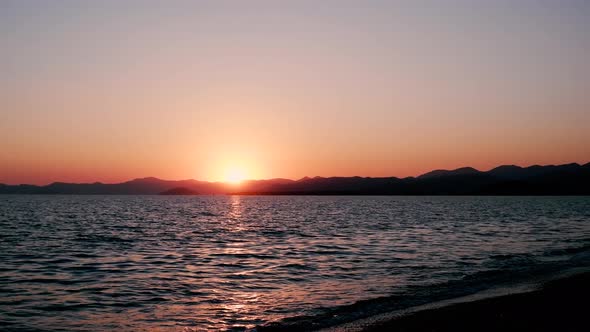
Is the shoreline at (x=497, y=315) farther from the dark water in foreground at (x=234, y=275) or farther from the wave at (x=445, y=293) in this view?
the dark water in foreground at (x=234, y=275)

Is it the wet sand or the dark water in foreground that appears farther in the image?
the dark water in foreground

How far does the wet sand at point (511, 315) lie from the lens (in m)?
14.2

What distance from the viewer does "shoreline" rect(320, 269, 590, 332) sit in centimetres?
1423

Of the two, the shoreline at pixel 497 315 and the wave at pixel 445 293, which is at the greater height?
the shoreline at pixel 497 315

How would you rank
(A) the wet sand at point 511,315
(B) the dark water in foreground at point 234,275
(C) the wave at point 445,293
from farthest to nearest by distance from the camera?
(B) the dark water in foreground at point 234,275 → (C) the wave at point 445,293 → (A) the wet sand at point 511,315

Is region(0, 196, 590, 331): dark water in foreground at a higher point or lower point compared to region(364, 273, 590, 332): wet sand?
lower

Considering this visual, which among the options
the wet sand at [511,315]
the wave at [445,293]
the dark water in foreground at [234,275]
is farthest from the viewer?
the dark water in foreground at [234,275]

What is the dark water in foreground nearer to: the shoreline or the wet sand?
the shoreline

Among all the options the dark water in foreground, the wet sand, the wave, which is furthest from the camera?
the dark water in foreground

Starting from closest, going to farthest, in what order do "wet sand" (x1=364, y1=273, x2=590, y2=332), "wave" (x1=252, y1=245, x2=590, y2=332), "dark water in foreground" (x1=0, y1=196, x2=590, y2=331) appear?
1. "wet sand" (x1=364, y1=273, x2=590, y2=332)
2. "wave" (x1=252, y1=245, x2=590, y2=332)
3. "dark water in foreground" (x1=0, y1=196, x2=590, y2=331)

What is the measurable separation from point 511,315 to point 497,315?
41 cm

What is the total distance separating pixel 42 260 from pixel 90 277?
7.96m

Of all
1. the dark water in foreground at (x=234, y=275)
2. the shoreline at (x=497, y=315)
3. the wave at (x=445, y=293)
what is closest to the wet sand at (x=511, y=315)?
the shoreline at (x=497, y=315)

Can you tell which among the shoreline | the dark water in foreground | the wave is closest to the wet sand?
the shoreline
